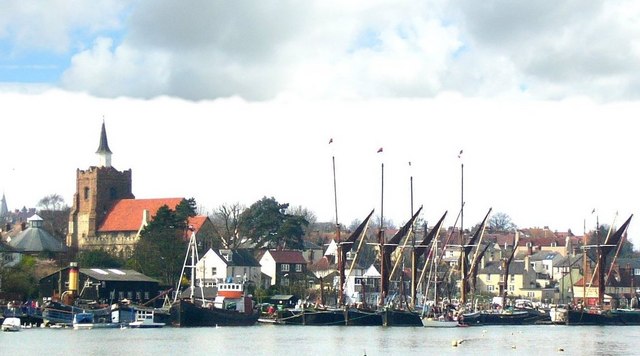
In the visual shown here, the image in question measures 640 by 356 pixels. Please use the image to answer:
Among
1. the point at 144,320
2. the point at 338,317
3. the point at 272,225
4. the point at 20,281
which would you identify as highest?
the point at 272,225

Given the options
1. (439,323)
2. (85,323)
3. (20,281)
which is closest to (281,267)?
(439,323)

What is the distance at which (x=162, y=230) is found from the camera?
528 feet

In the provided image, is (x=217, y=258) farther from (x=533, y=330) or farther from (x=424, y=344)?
(x=424, y=344)

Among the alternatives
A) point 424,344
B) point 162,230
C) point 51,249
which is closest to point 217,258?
point 162,230

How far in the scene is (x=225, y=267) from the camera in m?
169

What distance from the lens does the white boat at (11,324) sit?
372ft

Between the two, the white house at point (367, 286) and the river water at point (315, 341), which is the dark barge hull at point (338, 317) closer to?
the river water at point (315, 341)

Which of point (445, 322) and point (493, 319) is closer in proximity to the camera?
point (445, 322)

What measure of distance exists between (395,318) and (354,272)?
164ft

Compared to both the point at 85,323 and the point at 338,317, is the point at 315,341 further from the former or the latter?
the point at 338,317

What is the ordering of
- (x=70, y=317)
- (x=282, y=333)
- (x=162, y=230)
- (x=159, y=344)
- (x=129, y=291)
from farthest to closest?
(x=162, y=230) → (x=129, y=291) → (x=70, y=317) → (x=282, y=333) → (x=159, y=344)

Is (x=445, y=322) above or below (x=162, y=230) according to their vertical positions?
below

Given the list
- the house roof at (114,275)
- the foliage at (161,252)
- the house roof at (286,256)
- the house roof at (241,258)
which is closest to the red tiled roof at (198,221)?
the house roof at (286,256)

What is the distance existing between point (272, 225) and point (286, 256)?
899cm
